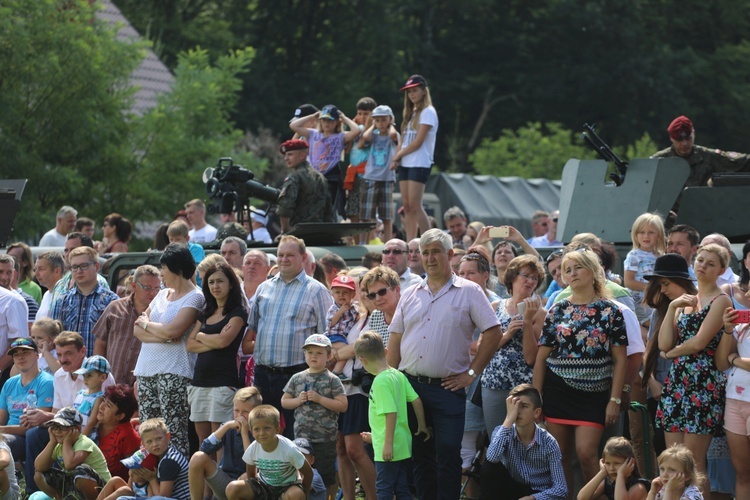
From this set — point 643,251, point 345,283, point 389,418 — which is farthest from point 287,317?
point 643,251

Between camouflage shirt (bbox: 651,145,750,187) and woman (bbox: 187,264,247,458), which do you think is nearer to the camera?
woman (bbox: 187,264,247,458)

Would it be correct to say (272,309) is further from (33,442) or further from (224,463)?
(33,442)

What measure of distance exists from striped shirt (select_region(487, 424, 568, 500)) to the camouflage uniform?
499cm

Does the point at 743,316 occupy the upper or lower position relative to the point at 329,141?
lower

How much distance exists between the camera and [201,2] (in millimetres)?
47906

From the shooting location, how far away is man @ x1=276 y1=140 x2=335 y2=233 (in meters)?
13.7

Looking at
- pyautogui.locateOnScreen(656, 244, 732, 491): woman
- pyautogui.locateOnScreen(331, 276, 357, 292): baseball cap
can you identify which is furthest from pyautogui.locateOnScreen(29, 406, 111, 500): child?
pyautogui.locateOnScreen(656, 244, 732, 491): woman

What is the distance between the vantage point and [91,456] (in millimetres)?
10562

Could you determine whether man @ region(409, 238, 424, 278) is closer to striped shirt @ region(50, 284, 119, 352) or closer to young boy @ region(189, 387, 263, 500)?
striped shirt @ region(50, 284, 119, 352)

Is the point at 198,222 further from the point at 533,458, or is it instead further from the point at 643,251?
the point at 533,458

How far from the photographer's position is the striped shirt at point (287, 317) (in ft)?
34.5

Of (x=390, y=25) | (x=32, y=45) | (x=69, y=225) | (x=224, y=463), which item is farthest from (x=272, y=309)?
(x=390, y=25)

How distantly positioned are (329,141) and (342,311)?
4135 mm

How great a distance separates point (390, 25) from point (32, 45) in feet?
89.1
